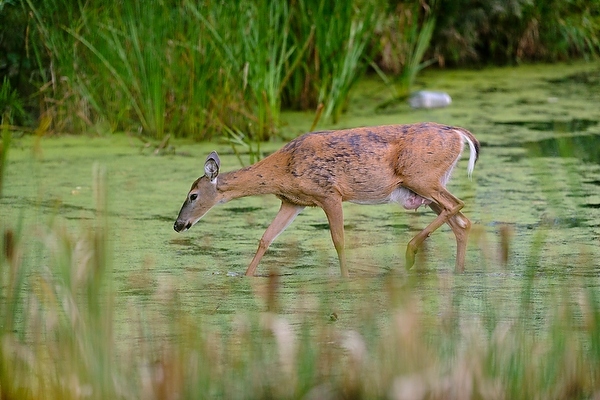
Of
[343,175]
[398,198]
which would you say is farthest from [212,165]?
[398,198]

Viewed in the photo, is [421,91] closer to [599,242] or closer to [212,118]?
[212,118]

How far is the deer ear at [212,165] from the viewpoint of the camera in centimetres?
620

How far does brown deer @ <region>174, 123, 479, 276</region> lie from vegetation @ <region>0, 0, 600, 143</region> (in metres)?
2.47

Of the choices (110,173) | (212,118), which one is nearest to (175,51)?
(212,118)

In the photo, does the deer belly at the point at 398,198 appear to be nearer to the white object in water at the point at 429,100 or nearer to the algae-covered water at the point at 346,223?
the algae-covered water at the point at 346,223

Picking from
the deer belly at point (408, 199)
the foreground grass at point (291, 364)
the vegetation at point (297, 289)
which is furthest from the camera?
the deer belly at point (408, 199)

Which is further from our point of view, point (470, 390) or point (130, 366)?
point (130, 366)

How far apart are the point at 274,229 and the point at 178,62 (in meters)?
3.23

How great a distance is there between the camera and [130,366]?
381 cm

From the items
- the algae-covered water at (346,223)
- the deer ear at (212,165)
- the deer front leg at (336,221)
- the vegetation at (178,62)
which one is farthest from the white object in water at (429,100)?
the deer ear at (212,165)

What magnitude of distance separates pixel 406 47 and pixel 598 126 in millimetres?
2636

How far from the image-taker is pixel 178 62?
30.1 feet

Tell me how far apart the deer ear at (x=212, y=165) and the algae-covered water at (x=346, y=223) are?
0.46m

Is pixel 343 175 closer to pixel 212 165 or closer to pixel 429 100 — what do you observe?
pixel 212 165
